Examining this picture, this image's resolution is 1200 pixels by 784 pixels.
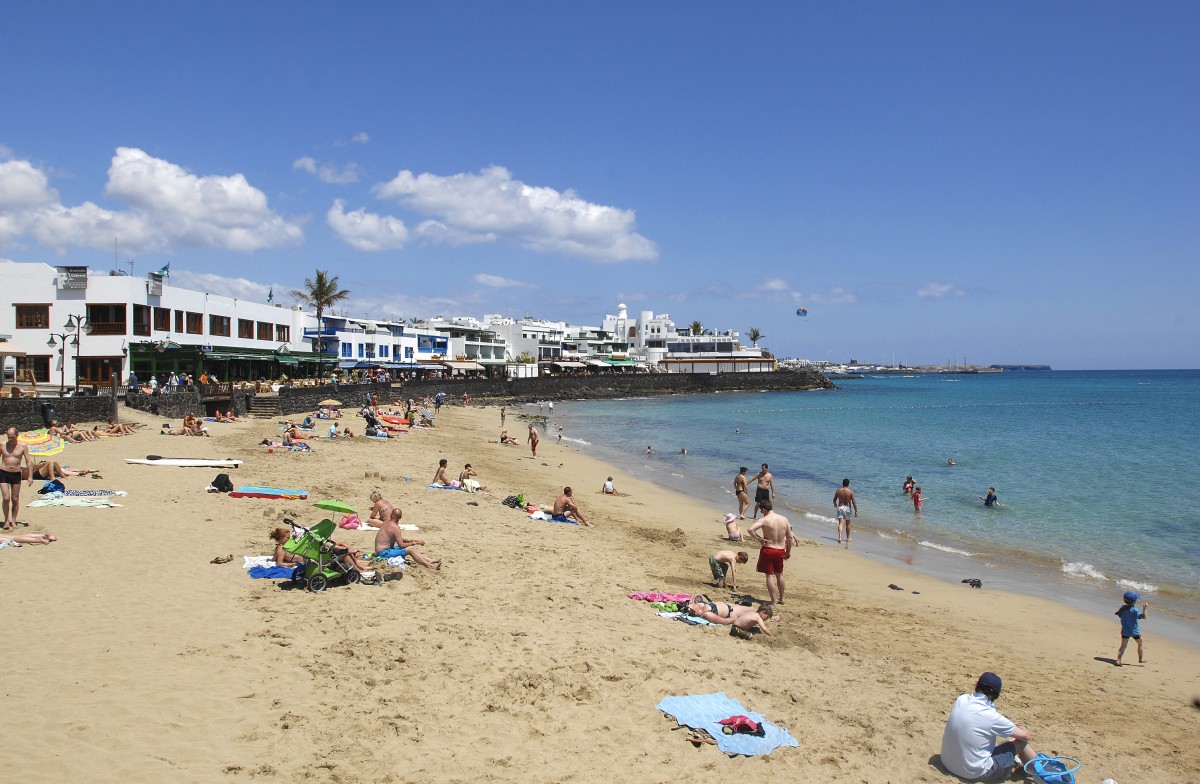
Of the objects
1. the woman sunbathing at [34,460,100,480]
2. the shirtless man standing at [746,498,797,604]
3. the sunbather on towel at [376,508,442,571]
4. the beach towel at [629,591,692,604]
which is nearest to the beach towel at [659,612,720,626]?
the beach towel at [629,591,692,604]

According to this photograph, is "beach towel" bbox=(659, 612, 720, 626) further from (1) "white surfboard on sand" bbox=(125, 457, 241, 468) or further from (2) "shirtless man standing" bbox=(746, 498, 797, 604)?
(1) "white surfboard on sand" bbox=(125, 457, 241, 468)

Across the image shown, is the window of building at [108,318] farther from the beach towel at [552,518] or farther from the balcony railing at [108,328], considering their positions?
the beach towel at [552,518]

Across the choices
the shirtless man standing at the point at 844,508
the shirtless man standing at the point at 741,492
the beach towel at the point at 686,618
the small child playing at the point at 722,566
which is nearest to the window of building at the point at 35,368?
the shirtless man standing at the point at 741,492

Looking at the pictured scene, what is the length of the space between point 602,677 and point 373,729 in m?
2.20

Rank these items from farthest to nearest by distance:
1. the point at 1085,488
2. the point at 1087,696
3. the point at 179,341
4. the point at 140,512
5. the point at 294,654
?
the point at 179,341
the point at 1085,488
the point at 140,512
the point at 1087,696
the point at 294,654

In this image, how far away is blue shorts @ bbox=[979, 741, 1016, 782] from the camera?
19.0ft

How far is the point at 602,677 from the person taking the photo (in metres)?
6.92

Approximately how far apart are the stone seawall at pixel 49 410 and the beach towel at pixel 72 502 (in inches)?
478

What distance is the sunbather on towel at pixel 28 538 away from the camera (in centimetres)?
935

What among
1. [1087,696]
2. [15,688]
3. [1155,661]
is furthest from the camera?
[1155,661]

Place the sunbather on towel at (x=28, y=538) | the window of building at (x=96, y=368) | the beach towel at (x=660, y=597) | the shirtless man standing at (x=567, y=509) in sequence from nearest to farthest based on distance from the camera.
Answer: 1. the sunbather on towel at (x=28, y=538)
2. the beach towel at (x=660, y=597)
3. the shirtless man standing at (x=567, y=509)
4. the window of building at (x=96, y=368)

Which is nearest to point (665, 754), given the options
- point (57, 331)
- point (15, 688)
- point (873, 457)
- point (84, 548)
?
point (15, 688)

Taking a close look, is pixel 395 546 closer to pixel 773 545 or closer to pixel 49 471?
pixel 773 545

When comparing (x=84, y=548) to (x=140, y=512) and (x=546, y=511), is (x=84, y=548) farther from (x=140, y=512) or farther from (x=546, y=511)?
(x=546, y=511)
